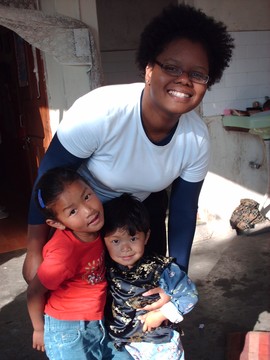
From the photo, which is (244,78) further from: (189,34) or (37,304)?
(37,304)

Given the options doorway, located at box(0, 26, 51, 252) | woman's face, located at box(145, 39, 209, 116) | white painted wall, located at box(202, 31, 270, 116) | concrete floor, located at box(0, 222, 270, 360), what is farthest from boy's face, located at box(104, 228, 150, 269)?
white painted wall, located at box(202, 31, 270, 116)

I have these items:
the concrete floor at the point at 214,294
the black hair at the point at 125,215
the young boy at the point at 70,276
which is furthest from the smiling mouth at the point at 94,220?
the concrete floor at the point at 214,294

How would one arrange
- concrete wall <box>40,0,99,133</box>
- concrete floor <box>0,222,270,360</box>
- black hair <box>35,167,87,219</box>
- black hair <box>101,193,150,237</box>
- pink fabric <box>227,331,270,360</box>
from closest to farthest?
1. black hair <box>35,167,87,219</box>
2. black hair <box>101,193,150,237</box>
3. pink fabric <box>227,331,270,360</box>
4. concrete floor <box>0,222,270,360</box>
5. concrete wall <box>40,0,99,133</box>

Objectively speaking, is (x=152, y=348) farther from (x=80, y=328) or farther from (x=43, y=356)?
(x=43, y=356)

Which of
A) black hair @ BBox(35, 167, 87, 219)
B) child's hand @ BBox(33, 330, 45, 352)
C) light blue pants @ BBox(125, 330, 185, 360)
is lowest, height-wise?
light blue pants @ BBox(125, 330, 185, 360)

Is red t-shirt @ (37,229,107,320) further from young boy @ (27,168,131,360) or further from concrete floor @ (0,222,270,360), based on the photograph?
concrete floor @ (0,222,270,360)

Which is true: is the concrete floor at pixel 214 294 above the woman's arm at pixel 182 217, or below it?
below

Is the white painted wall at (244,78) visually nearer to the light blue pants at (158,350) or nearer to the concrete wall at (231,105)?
the concrete wall at (231,105)

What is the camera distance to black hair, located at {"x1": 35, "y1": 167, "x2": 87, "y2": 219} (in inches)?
54.7

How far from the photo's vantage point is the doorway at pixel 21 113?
12.8 feet

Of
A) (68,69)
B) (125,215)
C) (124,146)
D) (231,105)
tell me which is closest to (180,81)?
(124,146)

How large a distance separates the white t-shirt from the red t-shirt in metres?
0.23

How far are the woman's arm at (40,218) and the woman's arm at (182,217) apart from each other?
0.45 metres

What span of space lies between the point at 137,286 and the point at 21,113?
11.5ft
